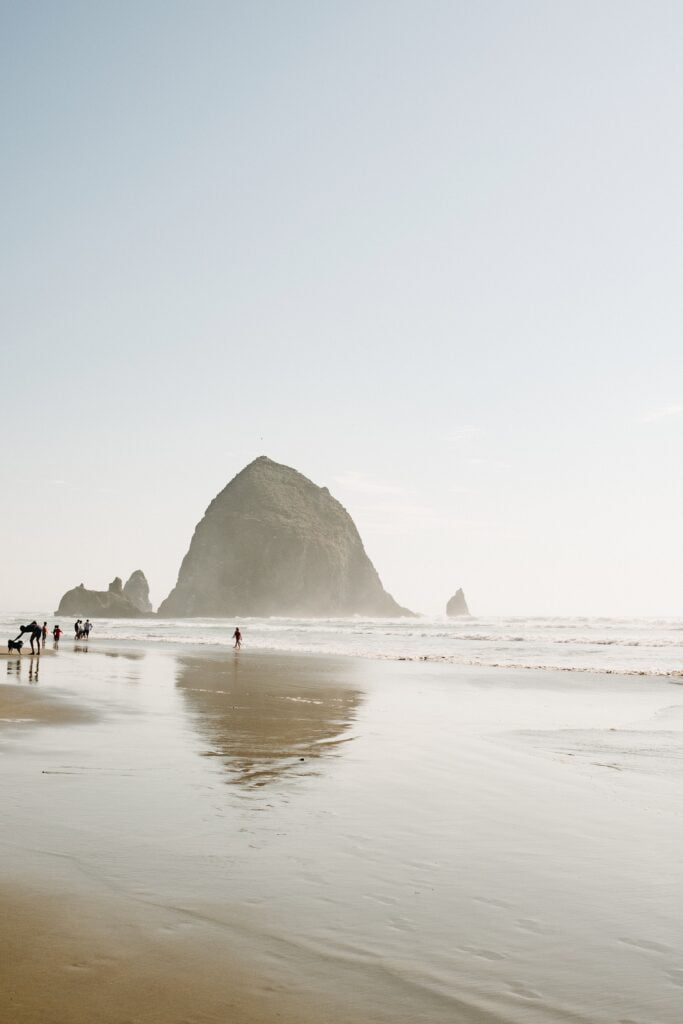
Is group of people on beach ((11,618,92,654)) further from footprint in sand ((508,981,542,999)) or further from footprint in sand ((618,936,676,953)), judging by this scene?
footprint in sand ((508,981,542,999))

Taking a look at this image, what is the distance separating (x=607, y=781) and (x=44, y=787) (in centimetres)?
762

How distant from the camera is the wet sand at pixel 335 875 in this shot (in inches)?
159

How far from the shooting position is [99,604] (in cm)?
15738

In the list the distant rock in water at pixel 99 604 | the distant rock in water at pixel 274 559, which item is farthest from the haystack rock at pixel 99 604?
the distant rock in water at pixel 274 559

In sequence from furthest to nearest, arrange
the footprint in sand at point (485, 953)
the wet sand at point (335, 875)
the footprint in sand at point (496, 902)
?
the footprint in sand at point (496, 902) → the footprint in sand at point (485, 953) → the wet sand at point (335, 875)

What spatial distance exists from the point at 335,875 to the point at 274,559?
159817 mm

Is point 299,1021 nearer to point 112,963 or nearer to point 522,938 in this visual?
point 112,963

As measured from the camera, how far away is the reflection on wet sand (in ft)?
37.2

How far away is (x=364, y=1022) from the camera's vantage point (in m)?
3.73

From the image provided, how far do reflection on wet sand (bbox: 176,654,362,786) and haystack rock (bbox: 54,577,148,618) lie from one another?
434 ft

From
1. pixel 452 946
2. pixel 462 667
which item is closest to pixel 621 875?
pixel 452 946

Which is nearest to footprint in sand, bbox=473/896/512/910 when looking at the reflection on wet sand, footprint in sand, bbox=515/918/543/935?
footprint in sand, bbox=515/918/543/935

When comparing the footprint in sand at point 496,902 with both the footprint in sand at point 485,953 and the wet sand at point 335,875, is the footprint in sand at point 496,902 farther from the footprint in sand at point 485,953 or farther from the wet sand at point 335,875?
the footprint in sand at point 485,953

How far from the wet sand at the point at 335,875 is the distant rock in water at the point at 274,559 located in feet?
483
